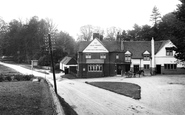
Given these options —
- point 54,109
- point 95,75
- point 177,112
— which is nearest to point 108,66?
point 95,75

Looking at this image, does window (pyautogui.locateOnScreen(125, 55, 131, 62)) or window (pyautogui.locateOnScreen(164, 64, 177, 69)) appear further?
window (pyautogui.locateOnScreen(125, 55, 131, 62))

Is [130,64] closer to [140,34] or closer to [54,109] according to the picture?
[140,34]

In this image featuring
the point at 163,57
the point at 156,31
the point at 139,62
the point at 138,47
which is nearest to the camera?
the point at 163,57

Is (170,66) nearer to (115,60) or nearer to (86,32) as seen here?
(115,60)

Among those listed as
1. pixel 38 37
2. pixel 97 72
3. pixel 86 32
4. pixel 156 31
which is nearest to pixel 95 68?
pixel 97 72

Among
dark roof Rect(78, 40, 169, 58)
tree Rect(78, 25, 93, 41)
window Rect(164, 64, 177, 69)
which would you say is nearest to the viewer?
window Rect(164, 64, 177, 69)

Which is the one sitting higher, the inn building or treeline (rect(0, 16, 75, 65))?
treeline (rect(0, 16, 75, 65))

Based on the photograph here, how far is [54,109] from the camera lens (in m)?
11.0

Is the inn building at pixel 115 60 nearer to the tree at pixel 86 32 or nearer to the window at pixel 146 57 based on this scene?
the window at pixel 146 57

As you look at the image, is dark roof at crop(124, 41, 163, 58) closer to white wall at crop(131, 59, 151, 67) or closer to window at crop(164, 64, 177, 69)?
white wall at crop(131, 59, 151, 67)

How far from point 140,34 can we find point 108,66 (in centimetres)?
2879

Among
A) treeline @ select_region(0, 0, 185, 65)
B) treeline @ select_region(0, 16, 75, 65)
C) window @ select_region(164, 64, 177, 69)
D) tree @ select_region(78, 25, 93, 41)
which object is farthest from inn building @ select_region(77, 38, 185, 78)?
tree @ select_region(78, 25, 93, 41)

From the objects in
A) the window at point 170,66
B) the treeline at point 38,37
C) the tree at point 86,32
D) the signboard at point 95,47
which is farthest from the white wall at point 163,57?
the tree at point 86,32

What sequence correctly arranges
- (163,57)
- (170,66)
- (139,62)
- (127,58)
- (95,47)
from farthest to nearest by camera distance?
(95,47) → (127,58) → (139,62) → (163,57) → (170,66)
